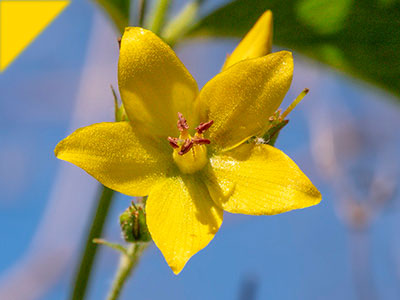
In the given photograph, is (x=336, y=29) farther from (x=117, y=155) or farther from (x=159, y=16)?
(x=117, y=155)

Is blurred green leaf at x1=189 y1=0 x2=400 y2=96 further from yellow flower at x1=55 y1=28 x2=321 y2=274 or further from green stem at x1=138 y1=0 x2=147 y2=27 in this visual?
yellow flower at x1=55 y1=28 x2=321 y2=274

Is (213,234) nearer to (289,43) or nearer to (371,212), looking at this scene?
(289,43)

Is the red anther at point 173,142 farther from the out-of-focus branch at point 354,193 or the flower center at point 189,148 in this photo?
the out-of-focus branch at point 354,193

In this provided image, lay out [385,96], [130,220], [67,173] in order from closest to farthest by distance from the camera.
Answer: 1. [130,220]
2. [385,96]
3. [67,173]

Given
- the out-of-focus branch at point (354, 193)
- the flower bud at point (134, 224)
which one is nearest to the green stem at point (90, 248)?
the flower bud at point (134, 224)

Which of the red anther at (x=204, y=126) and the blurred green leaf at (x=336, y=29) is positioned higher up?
the blurred green leaf at (x=336, y=29)

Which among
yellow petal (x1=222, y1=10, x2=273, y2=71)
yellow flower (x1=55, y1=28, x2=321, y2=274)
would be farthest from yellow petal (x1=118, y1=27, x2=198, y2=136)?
yellow petal (x1=222, y1=10, x2=273, y2=71)

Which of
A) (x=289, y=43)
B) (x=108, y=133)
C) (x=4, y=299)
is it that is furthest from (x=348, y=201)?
(x=4, y=299)
